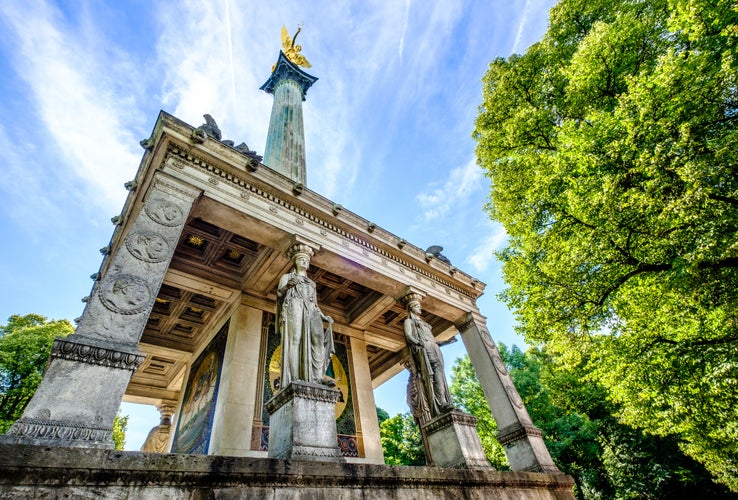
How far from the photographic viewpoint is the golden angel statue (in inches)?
820

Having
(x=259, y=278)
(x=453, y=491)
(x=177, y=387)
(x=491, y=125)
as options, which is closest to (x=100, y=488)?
(x=453, y=491)

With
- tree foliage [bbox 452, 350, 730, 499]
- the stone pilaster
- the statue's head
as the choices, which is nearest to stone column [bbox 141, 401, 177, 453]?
the statue's head

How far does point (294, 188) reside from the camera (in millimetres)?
7883

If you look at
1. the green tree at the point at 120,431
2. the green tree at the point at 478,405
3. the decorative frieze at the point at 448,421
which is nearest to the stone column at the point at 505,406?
the decorative frieze at the point at 448,421

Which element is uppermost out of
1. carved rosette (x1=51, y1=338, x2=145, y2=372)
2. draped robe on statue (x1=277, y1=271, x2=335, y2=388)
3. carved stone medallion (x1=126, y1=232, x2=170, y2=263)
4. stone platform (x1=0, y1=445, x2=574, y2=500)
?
carved stone medallion (x1=126, y1=232, x2=170, y2=263)

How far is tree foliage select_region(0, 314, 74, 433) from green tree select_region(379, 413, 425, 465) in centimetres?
1721

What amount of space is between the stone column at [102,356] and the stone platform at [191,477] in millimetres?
689

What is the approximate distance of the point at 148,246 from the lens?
5.21 metres

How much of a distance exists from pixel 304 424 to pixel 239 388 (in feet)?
14.3

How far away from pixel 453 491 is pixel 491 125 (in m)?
11.1

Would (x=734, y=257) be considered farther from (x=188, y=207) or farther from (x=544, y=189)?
(x=188, y=207)

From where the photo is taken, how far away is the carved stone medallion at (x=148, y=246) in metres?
5.06

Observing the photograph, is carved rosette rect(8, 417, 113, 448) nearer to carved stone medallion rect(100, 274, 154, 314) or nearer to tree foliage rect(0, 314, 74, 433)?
carved stone medallion rect(100, 274, 154, 314)

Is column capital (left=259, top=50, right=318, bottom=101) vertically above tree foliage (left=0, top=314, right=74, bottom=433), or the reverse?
column capital (left=259, top=50, right=318, bottom=101)
